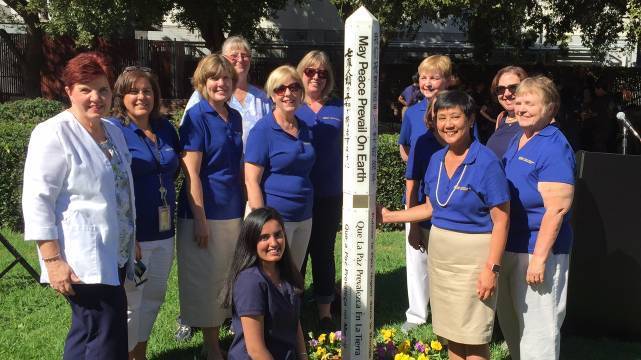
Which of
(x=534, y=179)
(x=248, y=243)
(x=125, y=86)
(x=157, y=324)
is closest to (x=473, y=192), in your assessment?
(x=534, y=179)

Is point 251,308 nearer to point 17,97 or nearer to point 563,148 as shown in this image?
point 563,148

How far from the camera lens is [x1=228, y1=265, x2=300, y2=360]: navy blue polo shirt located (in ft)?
11.4

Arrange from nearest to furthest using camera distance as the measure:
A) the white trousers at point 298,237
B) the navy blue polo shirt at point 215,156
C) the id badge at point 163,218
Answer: the id badge at point 163,218 → the navy blue polo shirt at point 215,156 → the white trousers at point 298,237

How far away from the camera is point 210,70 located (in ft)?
13.8

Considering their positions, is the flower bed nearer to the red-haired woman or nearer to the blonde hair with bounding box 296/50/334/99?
the red-haired woman

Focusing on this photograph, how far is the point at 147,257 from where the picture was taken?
4066 mm

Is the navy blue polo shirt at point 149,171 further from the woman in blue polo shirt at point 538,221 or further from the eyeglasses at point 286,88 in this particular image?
the woman in blue polo shirt at point 538,221

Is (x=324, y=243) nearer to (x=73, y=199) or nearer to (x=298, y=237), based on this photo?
(x=298, y=237)

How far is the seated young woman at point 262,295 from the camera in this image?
11.3ft

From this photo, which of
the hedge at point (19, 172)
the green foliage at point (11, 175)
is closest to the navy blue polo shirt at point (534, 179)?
the hedge at point (19, 172)

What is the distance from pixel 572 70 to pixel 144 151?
58.6 feet

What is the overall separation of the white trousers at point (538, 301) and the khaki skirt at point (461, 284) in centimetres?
19

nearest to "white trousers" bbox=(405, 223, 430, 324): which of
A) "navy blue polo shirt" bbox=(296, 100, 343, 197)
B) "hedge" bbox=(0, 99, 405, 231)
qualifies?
"navy blue polo shirt" bbox=(296, 100, 343, 197)

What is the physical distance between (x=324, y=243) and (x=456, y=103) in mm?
2001
